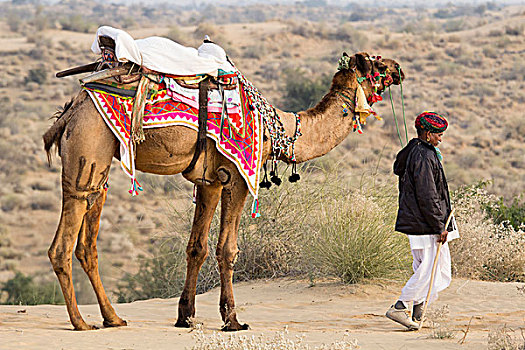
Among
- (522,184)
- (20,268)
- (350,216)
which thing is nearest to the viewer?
(350,216)

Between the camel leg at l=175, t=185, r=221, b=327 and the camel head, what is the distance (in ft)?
5.49

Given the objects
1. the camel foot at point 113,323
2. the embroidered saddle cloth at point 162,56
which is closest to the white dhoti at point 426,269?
the embroidered saddle cloth at point 162,56

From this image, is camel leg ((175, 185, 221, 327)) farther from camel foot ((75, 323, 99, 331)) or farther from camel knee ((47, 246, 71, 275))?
camel knee ((47, 246, 71, 275))

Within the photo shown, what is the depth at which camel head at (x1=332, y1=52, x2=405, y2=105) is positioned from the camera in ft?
23.7

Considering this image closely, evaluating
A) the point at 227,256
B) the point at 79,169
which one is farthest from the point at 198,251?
the point at 79,169

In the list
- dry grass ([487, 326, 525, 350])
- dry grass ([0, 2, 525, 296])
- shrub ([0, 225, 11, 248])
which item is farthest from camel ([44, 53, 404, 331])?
shrub ([0, 225, 11, 248])

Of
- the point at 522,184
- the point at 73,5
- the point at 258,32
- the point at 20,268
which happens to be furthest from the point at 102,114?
the point at 73,5

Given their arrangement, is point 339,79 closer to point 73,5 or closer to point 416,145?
point 416,145

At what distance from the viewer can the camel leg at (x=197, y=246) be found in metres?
7.17

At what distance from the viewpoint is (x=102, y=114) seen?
6125 mm

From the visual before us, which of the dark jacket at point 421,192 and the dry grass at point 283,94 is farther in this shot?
the dry grass at point 283,94

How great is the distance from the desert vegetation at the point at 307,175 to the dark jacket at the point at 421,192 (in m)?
2.41

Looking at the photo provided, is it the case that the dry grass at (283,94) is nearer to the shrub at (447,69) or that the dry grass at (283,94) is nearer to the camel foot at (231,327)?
the shrub at (447,69)

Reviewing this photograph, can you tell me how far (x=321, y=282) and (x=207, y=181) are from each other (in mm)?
3401
